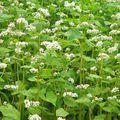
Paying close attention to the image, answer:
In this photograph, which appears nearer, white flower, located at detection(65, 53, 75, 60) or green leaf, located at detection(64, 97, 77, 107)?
green leaf, located at detection(64, 97, 77, 107)

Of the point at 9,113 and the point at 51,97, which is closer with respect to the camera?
the point at 9,113

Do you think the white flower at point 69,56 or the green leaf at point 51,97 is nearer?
the green leaf at point 51,97

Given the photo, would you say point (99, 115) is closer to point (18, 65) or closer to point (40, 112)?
point (40, 112)

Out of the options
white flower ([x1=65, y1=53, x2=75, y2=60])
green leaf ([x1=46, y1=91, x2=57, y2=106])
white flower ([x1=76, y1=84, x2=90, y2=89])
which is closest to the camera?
green leaf ([x1=46, y1=91, x2=57, y2=106])

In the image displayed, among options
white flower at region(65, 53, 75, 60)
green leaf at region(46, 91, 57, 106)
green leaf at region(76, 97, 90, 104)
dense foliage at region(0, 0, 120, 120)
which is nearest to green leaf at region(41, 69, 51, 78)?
dense foliage at region(0, 0, 120, 120)

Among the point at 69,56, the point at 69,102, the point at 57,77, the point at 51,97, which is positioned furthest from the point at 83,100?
the point at 69,56

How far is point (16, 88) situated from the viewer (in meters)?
2.82

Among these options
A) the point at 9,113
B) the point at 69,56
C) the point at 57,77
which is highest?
the point at 69,56

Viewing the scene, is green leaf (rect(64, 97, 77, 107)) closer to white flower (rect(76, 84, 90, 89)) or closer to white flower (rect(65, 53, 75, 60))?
white flower (rect(76, 84, 90, 89))

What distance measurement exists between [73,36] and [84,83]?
561 mm

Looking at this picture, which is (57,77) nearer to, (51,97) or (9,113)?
(51,97)

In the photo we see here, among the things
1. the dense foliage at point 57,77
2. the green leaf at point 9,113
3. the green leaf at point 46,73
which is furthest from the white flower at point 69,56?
the green leaf at point 9,113

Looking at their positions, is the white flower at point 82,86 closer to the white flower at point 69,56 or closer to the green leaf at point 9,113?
the white flower at point 69,56

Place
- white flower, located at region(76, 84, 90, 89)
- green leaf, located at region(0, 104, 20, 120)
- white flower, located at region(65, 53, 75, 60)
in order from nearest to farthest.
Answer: green leaf, located at region(0, 104, 20, 120) → white flower, located at region(76, 84, 90, 89) → white flower, located at region(65, 53, 75, 60)
